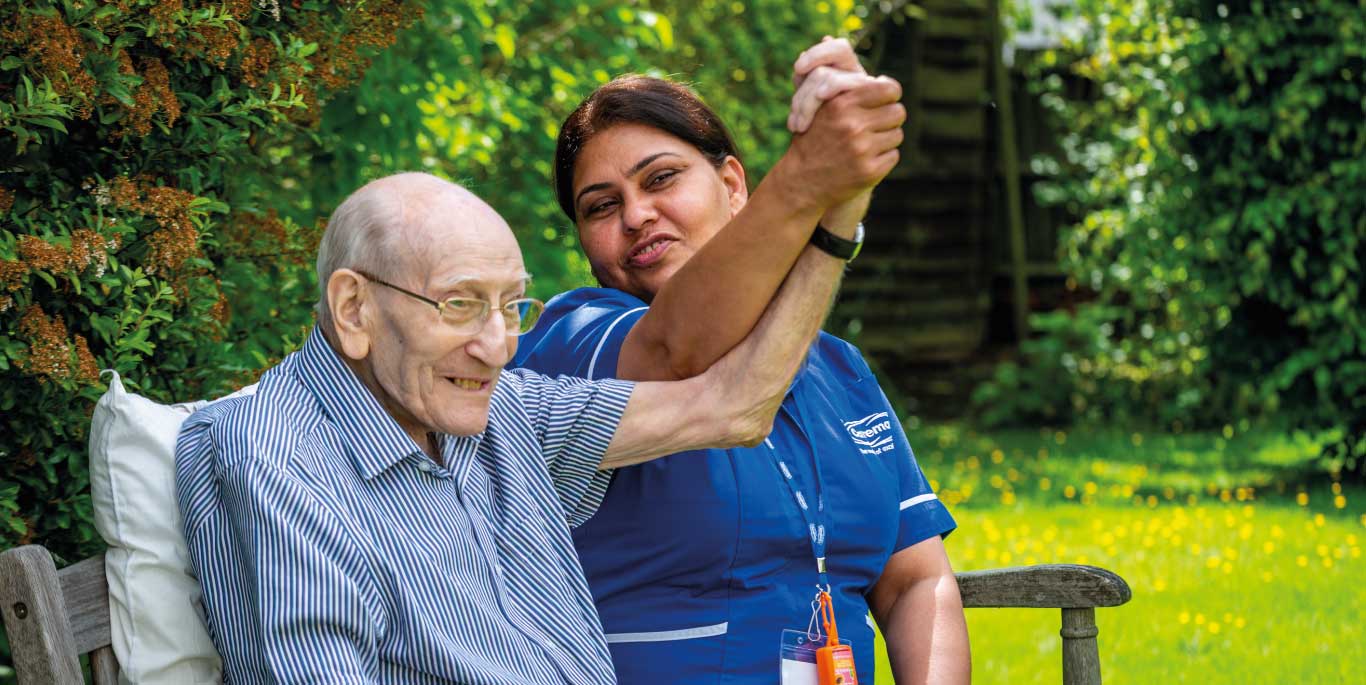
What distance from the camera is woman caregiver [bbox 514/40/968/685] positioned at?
2.13 m

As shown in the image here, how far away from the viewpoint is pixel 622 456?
2.28 m

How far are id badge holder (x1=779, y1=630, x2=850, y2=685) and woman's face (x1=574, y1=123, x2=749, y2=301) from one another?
0.65 metres

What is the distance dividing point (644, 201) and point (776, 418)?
44cm

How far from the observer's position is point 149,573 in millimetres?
1959

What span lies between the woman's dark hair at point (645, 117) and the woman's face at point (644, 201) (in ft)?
0.05

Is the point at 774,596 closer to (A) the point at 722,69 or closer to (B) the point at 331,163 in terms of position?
(B) the point at 331,163

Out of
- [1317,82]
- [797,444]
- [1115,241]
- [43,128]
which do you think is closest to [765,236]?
[797,444]

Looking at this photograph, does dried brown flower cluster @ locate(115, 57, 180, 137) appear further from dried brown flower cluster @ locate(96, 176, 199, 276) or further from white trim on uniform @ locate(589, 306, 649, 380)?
white trim on uniform @ locate(589, 306, 649, 380)

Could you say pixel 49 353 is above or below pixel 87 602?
above

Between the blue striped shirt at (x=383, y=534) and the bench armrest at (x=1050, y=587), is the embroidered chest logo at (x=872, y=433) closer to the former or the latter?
the bench armrest at (x=1050, y=587)

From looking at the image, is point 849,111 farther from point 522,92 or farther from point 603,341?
point 522,92

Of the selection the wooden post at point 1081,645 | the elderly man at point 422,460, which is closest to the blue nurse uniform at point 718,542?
the elderly man at point 422,460

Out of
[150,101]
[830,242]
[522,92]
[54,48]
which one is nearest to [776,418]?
[830,242]

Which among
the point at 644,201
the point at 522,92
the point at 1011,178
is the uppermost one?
the point at 1011,178
